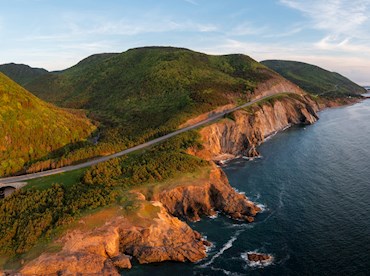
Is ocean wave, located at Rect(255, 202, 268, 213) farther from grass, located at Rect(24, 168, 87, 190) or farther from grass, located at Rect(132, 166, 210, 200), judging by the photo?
grass, located at Rect(24, 168, 87, 190)

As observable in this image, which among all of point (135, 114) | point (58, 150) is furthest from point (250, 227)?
point (135, 114)

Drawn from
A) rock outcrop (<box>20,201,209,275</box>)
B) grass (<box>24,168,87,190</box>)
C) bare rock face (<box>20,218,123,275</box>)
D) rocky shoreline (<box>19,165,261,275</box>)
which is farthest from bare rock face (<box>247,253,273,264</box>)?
grass (<box>24,168,87,190</box>)

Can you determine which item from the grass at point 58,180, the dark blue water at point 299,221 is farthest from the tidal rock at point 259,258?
the grass at point 58,180

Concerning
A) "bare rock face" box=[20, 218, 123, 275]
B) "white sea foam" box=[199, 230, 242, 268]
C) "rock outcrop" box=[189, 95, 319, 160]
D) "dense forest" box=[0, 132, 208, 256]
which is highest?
"rock outcrop" box=[189, 95, 319, 160]

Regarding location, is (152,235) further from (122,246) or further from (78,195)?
(78,195)

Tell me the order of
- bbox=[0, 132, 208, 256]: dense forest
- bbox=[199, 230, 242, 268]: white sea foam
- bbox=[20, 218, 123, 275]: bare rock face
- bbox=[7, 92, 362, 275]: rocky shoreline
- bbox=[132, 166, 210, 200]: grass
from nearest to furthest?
bbox=[20, 218, 123, 275]: bare rock face < bbox=[7, 92, 362, 275]: rocky shoreline < bbox=[199, 230, 242, 268]: white sea foam < bbox=[0, 132, 208, 256]: dense forest < bbox=[132, 166, 210, 200]: grass

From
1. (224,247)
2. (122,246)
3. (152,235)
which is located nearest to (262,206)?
(224,247)

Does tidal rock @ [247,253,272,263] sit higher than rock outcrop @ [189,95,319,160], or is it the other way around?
rock outcrop @ [189,95,319,160]

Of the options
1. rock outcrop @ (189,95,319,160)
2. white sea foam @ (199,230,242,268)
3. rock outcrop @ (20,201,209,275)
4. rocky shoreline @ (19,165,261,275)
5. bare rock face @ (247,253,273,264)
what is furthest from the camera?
rock outcrop @ (189,95,319,160)
